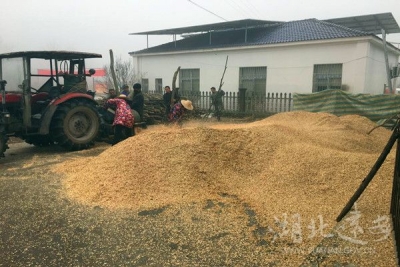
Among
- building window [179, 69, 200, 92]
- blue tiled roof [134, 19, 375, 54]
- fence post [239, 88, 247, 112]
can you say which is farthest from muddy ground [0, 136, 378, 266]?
building window [179, 69, 200, 92]

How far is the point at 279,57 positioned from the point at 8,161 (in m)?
12.4

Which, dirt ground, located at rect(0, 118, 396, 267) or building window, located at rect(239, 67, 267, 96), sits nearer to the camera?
dirt ground, located at rect(0, 118, 396, 267)

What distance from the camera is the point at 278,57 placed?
15.6 m

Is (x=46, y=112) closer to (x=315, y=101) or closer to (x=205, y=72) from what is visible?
(x=315, y=101)

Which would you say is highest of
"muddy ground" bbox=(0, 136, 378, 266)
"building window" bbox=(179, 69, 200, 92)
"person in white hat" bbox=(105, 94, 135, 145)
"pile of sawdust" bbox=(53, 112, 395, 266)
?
"building window" bbox=(179, 69, 200, 92)

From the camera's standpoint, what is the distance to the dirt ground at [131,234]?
2.93m

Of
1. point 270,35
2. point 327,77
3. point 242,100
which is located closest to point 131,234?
point 242,100

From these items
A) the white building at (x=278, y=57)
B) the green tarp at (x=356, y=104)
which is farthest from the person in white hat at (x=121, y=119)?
the white building at (x=278, y=57)

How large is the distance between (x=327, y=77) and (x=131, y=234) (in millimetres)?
13095

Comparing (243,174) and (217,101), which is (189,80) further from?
(243,174)

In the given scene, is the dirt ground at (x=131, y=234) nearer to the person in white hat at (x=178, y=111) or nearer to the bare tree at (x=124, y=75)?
the person in white hat at (x=178, y=111)

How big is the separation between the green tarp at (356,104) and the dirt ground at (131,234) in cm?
759

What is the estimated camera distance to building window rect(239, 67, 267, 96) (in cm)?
1625

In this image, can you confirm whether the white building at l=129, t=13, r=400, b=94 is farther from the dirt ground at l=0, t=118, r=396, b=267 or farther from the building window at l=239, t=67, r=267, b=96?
the dirt ground at l=0, t=118, r=396, b=267
